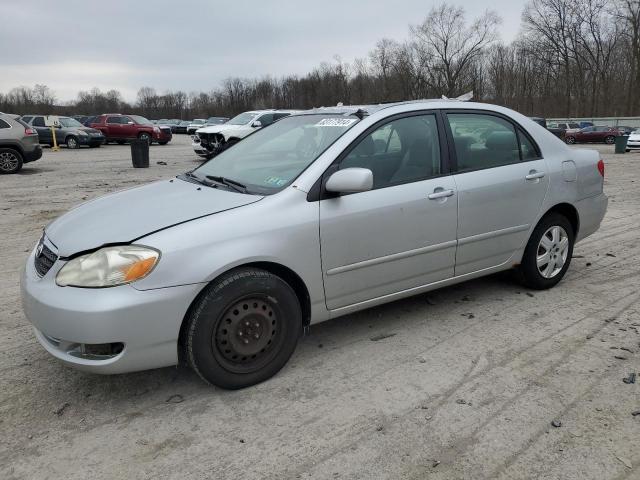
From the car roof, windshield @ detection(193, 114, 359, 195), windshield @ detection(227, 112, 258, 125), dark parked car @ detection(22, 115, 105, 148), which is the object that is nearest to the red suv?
dark parked car @ detection(22, 115, 105, 148)

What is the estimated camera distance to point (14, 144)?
14.2 meters

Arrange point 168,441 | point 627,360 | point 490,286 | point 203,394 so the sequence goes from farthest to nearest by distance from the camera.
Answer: point 490,286 < point 627,360 < point 203,394 < point 168,441

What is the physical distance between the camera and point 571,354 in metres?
3.41

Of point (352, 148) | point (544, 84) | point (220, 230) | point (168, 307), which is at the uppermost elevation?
point (544, 84)

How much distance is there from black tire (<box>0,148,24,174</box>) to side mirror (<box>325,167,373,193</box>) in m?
14.2

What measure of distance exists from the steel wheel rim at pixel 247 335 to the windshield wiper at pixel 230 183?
0.78m

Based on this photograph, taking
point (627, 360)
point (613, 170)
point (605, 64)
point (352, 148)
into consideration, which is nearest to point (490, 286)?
point (627, 360)

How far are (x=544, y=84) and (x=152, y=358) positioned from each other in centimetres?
6935

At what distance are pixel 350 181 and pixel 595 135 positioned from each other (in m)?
36.0

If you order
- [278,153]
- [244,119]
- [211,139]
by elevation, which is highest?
[244,119]

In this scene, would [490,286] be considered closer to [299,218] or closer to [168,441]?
[299,218]

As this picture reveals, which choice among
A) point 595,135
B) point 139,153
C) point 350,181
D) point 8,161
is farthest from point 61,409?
point 595,135

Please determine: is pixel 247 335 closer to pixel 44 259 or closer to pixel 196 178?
pixel 44 259

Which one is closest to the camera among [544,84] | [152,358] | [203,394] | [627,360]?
[152,358]
